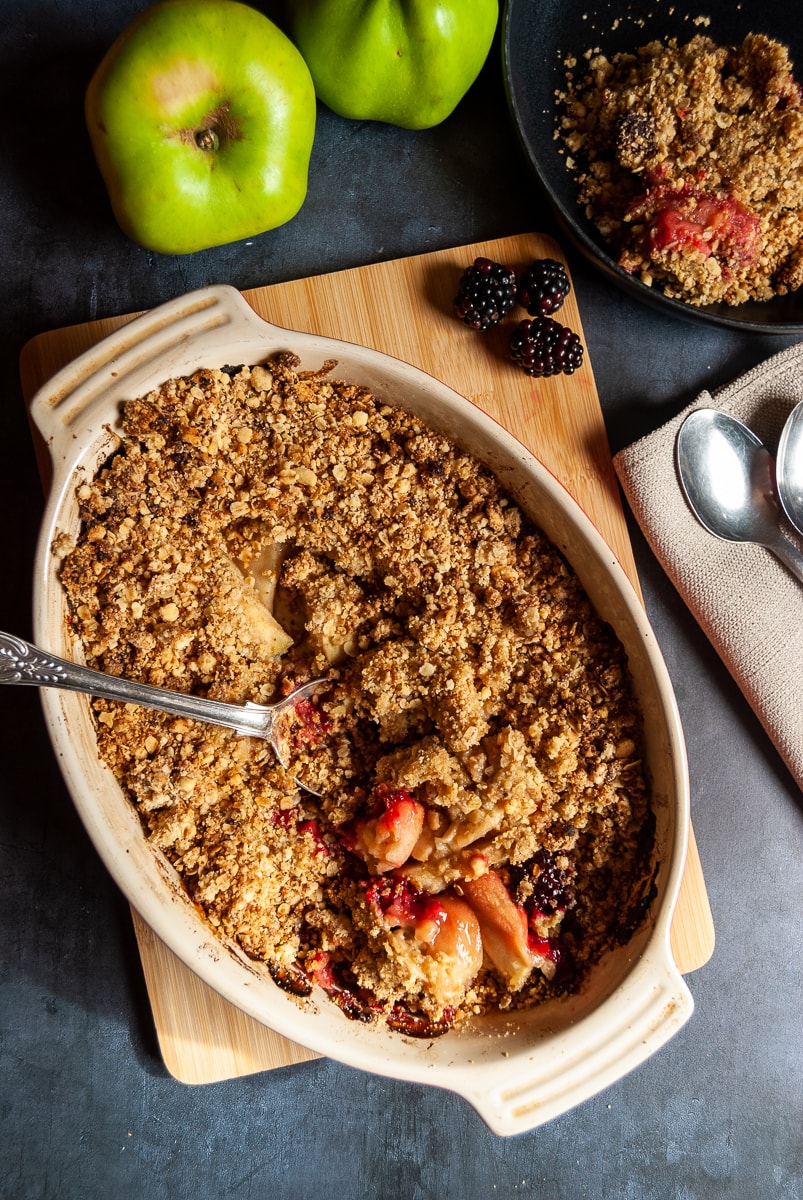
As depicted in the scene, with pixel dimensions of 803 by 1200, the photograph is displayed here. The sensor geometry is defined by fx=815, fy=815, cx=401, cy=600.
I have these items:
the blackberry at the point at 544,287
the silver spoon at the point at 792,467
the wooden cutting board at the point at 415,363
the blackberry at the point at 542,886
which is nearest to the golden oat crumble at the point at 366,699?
the blackberry at the point at 542,886

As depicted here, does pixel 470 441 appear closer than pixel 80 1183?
Yes

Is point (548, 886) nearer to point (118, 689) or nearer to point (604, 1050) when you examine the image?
point (604, 1050)

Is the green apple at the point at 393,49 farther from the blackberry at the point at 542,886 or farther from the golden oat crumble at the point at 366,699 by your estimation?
the blackberry at the point at 542,886

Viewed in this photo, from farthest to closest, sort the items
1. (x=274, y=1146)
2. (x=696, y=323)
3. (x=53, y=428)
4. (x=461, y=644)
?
(x=274, y=1146) → (x=696, y=323) → (x=461, y=644) → (x=53, y=428)

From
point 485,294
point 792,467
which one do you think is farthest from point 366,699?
point 792,467

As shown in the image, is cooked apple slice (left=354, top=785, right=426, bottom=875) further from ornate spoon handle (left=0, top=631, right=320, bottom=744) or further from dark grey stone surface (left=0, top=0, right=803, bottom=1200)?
dark grey stone surface (left=0, top=0, right=803, bottom=1200)

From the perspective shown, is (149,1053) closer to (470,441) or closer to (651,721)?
(651,721)

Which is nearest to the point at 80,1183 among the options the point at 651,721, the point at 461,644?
the point at 461,644
